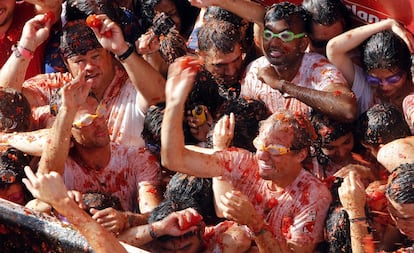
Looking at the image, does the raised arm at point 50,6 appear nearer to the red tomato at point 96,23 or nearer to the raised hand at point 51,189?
the red tomato at point 96,23

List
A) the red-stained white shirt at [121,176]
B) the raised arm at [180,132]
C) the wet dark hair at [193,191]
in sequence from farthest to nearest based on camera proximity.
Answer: the red-stained white shirt at [121,176] → the wet dark hair at [193,191] → the raised arm at [180,132]

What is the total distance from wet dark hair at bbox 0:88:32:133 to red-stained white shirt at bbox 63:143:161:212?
469 millimetres

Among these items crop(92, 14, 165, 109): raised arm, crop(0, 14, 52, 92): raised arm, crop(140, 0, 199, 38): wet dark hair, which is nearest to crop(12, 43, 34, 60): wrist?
crop(0, 14, 52, 92): raised arm

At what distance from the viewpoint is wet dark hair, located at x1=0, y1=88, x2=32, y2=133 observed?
610cm

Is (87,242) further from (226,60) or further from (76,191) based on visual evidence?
(226,60)

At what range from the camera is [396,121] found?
5.80 m

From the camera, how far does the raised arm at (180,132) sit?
5055 mm

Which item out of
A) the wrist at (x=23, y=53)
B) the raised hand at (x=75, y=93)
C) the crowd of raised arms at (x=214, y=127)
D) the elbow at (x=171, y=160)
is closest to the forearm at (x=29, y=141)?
the crowd of raised arms at (x=214, y=127)

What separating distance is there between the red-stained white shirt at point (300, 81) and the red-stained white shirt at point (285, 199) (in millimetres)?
834

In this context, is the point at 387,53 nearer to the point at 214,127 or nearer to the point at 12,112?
the point at 214,127

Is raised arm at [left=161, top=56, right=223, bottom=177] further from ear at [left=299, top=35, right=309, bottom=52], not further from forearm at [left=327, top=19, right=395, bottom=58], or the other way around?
forearm at [left=327, top=19, right=395, bottom=58]

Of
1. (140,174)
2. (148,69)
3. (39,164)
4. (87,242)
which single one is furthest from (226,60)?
(87,242)

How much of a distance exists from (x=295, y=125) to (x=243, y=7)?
1514mm

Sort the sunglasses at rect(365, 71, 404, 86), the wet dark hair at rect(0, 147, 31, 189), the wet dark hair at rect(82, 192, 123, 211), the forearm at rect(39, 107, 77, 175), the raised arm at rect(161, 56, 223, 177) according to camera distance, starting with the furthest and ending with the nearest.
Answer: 1. the sunglasses at rect(365, 71, 404, 86)
2. the wet dark hair at rect(0, 147, 31, 189)
3. the forearm at rect(39, 107, 77, 175)
4. the wet dark hair at rect(82, 192, 123, 211)
5. the raised arm at rect(161, 56, 223, 177)
